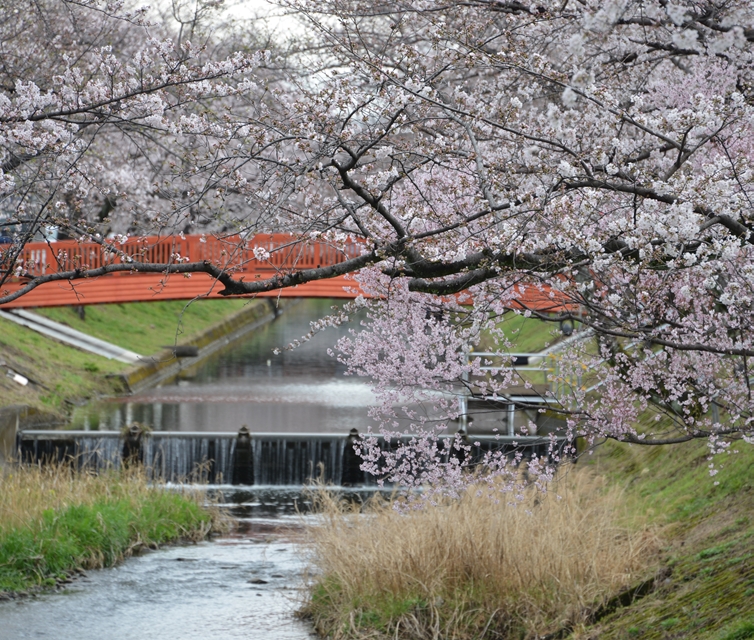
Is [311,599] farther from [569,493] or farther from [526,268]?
[526,268]

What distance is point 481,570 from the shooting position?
26.3ft

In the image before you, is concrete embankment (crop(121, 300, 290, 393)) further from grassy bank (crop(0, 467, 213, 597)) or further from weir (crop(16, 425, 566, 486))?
grassy bank (crop(0, 467, 213, 597))

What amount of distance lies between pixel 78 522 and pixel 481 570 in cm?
524

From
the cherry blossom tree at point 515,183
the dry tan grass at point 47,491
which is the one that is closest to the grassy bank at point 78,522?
the dry tan grass at point 47,491

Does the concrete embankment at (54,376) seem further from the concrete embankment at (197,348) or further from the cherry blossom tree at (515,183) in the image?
the cherry blossom tree at (515,183)

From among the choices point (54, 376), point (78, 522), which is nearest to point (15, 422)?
point (54, 376)

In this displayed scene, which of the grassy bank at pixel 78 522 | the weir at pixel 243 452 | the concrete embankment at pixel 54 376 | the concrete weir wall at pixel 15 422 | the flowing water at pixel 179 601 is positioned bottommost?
the flowing water at pixel 179 601

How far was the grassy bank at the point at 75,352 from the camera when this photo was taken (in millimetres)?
21250

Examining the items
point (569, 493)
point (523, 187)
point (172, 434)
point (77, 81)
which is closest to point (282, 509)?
point (172, 434)

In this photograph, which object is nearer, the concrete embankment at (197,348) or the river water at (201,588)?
the river water at (201,588)

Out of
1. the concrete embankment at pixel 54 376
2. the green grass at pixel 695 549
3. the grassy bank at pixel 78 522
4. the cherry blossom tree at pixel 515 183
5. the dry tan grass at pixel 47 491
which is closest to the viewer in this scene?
the cherry blossom tree at pixel 515 183

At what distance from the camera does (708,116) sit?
15.6 feet

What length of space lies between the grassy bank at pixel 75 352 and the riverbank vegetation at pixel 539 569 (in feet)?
22.3

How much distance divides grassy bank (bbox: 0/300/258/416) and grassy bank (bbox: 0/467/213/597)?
10.0 feet
